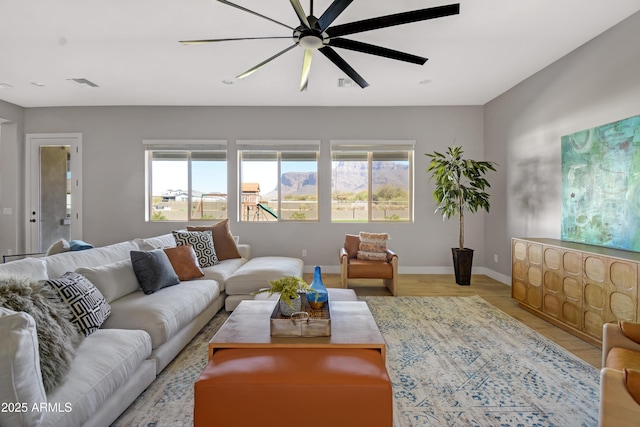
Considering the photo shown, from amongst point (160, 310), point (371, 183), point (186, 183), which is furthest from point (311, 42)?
point (186, 183)

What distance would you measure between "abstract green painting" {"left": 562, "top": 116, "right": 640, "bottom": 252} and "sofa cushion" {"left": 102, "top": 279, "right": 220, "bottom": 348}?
13.2 ft

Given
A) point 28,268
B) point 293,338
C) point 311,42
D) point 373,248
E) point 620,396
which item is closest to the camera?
point 620,396

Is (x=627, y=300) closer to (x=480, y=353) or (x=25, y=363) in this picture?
(x=480, y=353)

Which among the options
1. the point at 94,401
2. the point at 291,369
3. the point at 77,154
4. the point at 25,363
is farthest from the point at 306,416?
the point at 77,154

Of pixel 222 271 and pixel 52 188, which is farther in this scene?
pixel 52 188

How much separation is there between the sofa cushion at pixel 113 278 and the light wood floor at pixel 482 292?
8.82 ft

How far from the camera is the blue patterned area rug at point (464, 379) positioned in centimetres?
177

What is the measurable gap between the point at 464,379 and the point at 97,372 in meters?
2.28

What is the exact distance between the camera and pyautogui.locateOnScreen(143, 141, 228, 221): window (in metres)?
5.56

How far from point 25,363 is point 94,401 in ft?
1.39

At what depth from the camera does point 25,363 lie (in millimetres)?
1167

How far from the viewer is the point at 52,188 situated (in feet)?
A: 18.2

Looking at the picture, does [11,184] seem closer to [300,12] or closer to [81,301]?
[81,301]

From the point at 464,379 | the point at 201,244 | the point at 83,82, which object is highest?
the point at 83,82
